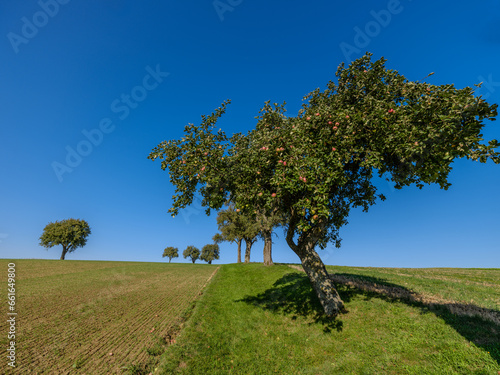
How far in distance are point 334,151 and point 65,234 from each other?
10654 centimetres

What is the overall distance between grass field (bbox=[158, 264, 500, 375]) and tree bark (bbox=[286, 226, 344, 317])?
639 mm

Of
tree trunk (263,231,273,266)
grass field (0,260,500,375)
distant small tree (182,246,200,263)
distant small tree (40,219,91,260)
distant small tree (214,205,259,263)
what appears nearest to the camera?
grass field (0,260,500,375)

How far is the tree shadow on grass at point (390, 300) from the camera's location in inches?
343

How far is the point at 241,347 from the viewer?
35.7 ft

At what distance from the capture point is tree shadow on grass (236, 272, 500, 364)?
8.72 meters

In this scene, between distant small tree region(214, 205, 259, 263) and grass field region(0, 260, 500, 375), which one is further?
distant small tree region(214, 205, 259, 263)

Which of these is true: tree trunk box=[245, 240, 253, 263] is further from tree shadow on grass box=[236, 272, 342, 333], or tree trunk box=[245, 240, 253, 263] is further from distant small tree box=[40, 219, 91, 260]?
distant small tree box=[40, 219, 91, 260]

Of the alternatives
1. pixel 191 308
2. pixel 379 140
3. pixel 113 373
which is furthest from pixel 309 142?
pixel 191 308

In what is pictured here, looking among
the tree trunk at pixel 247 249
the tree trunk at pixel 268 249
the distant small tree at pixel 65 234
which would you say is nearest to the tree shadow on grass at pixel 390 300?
the tree trunk at pixel 268 249

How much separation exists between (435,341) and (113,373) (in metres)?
13.2

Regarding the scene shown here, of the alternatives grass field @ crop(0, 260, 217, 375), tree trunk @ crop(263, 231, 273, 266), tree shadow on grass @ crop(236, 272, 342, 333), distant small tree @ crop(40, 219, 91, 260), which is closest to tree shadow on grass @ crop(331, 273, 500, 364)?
tree shadow on grass @ crop(236, 272, 342, 333)

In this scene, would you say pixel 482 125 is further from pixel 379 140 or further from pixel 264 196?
pixel 264 196

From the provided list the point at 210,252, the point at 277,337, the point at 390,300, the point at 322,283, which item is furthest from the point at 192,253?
the point at 390,300

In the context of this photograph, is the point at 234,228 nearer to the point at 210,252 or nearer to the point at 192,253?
the point at 210,252
